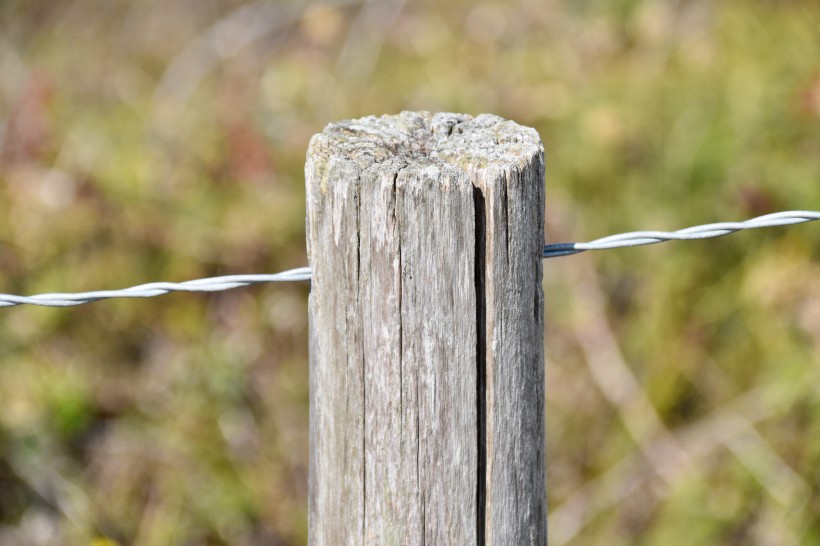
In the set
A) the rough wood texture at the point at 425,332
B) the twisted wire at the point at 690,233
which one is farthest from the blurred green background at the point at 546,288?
the rough wood texture at the point at 425,332

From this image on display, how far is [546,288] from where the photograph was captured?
3.73 m

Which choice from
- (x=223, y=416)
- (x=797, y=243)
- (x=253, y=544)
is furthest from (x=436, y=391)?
(x=797, y=243)

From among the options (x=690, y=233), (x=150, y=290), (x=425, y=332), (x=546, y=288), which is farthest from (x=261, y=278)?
(x=546, y=288)

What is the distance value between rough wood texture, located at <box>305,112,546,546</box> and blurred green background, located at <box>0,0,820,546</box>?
1749 millimetres

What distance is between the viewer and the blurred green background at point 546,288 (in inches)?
121

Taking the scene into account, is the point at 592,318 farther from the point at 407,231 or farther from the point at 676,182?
the point at 407,231

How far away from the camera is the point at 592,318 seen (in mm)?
3553

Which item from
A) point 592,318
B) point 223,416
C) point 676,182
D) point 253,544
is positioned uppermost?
point 676,182

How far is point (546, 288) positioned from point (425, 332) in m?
2.55

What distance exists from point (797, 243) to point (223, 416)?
7.80 feet

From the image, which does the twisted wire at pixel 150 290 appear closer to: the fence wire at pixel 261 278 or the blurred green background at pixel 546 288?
the fence wire at pixel 261 278

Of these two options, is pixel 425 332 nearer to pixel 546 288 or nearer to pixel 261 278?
pixel 261 278

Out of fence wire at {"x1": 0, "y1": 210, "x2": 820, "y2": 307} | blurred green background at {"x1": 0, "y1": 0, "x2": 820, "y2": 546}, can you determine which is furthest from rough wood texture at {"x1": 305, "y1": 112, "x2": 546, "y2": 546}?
blurred green background at {"x1": 0, "y1": 0, "x2": 820, "y2": 546}

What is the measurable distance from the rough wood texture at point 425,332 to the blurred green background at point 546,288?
175cm
